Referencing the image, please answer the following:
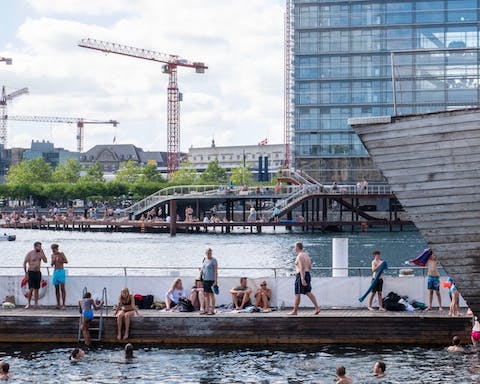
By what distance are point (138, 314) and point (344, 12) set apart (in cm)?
9605

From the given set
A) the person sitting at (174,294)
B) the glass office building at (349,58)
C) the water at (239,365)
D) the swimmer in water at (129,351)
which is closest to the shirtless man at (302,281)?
the water at (239,365)

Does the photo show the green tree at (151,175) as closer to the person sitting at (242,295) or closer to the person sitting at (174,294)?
the person sitting at (174,294)

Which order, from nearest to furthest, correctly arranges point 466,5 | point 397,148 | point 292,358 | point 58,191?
point 397,148 < point 292,358 < point 466,5 < point 58,191

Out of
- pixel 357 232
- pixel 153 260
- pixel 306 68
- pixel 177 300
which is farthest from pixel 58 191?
pixel 177 300

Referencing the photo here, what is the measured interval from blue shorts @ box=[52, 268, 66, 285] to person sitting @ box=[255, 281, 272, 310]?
16.8 feet

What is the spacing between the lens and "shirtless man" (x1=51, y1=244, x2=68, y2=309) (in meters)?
27.1

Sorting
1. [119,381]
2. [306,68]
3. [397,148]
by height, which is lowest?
[119,381]

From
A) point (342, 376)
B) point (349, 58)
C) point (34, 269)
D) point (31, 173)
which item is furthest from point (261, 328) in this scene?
point (31, 173)

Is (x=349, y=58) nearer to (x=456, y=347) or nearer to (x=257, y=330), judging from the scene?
(x=257, y=330)

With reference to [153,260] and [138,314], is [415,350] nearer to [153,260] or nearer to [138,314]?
[138,314]

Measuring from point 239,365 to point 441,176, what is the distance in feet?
23.4

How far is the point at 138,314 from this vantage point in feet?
85.0

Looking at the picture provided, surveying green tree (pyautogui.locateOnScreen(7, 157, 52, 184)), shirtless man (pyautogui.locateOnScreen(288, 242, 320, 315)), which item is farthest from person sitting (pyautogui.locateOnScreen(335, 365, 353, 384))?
green tree (pyautogui.locateOnScreen(7, 157, 52, 184))

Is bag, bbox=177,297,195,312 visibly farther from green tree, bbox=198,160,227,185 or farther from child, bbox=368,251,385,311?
green tree, bbox=198,160,227,185
